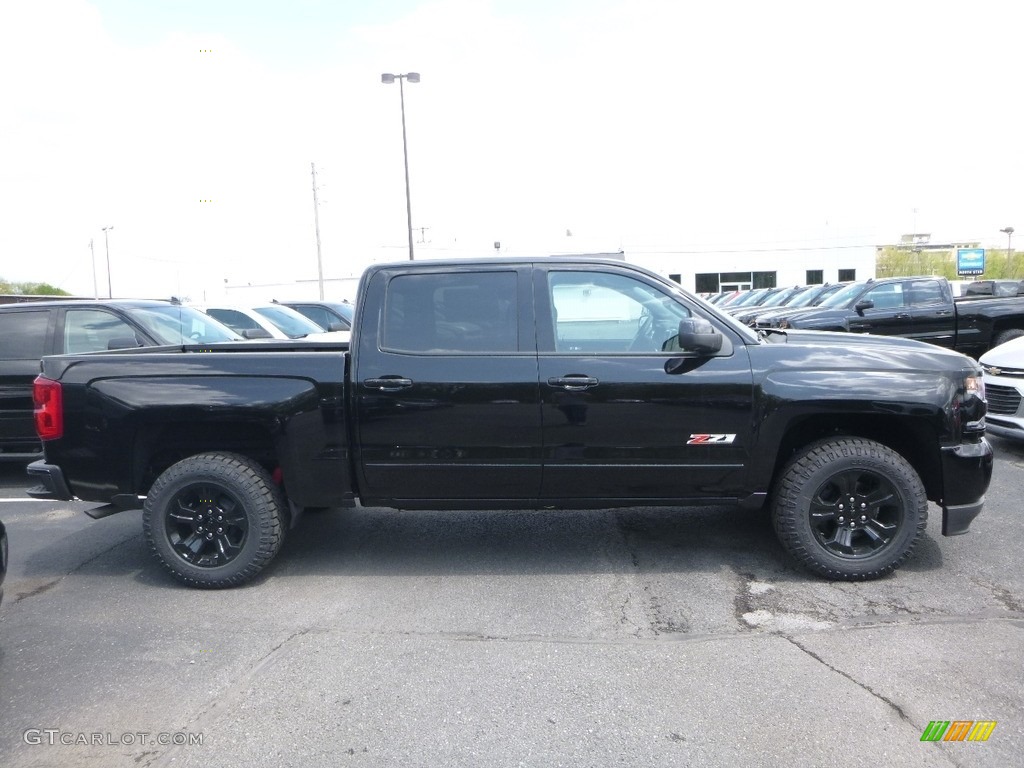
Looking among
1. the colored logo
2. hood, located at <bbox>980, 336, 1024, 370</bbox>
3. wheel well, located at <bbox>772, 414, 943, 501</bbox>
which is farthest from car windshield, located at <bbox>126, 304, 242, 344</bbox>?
hood, located at <bbox>980, 336, 1024, 370</bbox>

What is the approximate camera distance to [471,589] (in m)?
4.68

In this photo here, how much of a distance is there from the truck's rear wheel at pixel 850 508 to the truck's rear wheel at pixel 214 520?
3039 mm

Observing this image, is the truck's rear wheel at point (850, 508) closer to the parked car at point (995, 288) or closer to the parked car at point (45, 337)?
the parked car at point (45, 337)

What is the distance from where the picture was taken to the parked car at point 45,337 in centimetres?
719

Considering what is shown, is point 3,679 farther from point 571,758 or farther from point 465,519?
point 465,519

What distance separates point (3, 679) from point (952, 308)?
1327cm

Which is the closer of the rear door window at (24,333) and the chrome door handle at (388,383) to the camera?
the chrome door handle at (388,383)

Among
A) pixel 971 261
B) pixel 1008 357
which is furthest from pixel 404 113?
pixel 971 261

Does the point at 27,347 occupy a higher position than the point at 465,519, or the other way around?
the point at 27,347

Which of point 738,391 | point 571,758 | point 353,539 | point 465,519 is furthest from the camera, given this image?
point 465,519

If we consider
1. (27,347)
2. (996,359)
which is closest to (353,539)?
(27,347)

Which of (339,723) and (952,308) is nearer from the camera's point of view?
(339,723)

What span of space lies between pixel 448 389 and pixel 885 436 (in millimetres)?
2713

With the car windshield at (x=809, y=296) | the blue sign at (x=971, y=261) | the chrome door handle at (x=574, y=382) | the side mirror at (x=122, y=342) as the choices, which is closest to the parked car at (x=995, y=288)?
the car windshield at (x=809, y=296)
